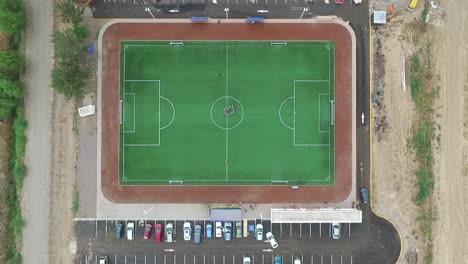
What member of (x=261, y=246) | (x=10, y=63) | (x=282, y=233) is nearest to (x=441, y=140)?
(x=282, y=233)

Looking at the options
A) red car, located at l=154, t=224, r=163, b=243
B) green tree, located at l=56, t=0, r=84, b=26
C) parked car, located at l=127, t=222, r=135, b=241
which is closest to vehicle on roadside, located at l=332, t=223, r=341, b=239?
red car, located at l=154, t=224, r=163, b=243

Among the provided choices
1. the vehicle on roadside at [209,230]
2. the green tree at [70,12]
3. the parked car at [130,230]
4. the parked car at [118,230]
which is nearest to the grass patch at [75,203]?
the parked car at [118,230]

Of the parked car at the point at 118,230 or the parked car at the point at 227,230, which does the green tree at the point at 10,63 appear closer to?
the parked car at the point at 118,230

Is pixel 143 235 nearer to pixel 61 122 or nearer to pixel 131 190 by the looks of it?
pixel 131 190

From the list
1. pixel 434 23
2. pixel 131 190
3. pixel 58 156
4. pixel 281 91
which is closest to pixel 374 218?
pixel 281 91

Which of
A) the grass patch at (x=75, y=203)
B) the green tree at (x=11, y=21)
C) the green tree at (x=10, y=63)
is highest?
the green tree at (x=11, y=21)

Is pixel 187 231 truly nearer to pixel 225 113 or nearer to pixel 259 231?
pixel 259 231

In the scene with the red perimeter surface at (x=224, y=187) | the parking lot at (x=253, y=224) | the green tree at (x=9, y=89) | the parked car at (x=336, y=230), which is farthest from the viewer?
the red perimeter surface at (x=224, y=187)

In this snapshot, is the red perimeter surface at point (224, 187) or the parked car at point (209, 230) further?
the red perimeter surface at point (224, 187)
